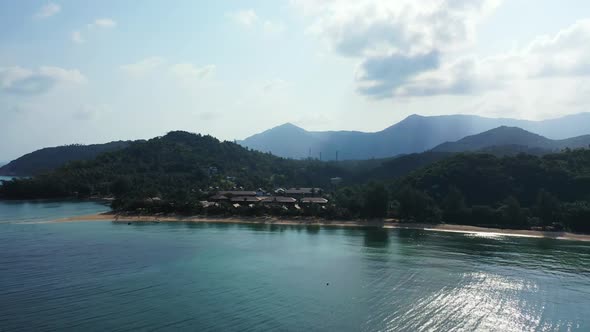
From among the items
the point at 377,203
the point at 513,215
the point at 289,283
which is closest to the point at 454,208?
the point at 513,215

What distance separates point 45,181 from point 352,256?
244 ft

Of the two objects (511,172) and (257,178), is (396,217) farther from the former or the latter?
(257,178)

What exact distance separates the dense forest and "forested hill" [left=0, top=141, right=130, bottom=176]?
6988 cm

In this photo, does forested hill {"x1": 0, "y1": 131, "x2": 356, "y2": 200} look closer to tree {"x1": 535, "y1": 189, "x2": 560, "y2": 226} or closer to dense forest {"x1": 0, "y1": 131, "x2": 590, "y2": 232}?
dense forest {"x1": 0, "y1": 131, "x2": 590, "y2": 232}

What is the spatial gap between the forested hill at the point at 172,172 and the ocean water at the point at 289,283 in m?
27.7

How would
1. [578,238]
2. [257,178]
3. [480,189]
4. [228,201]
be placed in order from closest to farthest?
1. [578,238]
2. [480,189]
3. [228,201]
4. [257,178]

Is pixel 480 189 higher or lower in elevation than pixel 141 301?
higher

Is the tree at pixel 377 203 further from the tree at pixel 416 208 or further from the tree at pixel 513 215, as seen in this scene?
the tree at pixel 513 215

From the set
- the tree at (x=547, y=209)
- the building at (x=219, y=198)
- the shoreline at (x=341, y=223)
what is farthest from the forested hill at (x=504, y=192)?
the building at (x=219, y=198)

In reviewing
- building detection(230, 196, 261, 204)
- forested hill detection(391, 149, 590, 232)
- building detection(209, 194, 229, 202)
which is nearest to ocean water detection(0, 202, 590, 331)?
forested hill detection(391, 149, 590, 232)

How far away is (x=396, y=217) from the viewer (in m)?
52.1

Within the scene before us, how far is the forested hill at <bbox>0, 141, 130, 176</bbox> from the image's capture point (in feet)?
532

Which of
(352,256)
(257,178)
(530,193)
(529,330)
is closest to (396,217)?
(530,193)

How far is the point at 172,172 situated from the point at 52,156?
101989 mm
